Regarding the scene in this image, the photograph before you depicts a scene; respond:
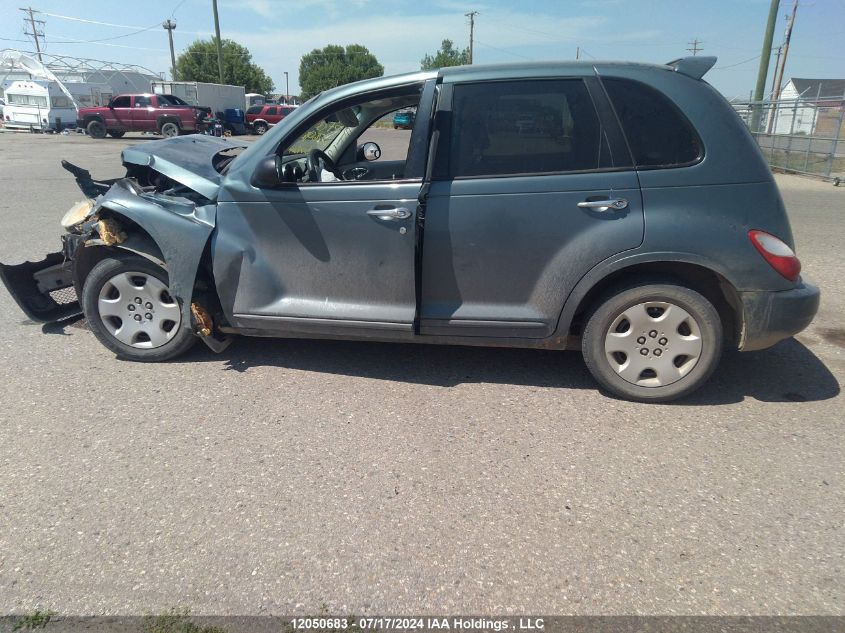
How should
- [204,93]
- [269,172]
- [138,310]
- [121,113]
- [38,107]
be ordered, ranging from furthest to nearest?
[204,93] < [38,107] < [121,113] < [138,310] < [269,172]

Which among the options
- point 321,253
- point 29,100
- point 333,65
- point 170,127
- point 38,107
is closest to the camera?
point 321,253

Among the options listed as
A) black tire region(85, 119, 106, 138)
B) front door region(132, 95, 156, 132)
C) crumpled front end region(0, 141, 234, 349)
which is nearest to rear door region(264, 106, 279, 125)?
front door region(132, 95, 156, 132)

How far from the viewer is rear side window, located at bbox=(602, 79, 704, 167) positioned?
3.37 metres

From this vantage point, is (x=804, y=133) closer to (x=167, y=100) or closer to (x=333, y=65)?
(x=167, y=100)

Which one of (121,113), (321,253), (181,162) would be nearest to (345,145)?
(181,162)

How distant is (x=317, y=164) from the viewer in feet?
14.3

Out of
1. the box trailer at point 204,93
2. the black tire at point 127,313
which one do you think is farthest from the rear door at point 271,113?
the black tire at point 127,313

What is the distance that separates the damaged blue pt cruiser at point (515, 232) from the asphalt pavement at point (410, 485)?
0.39 meters

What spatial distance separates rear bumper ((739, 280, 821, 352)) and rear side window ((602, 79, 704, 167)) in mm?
892

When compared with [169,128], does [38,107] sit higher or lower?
higher

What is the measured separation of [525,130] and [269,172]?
5.02 ft

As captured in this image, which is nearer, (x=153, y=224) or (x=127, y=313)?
(x=153, y=224)

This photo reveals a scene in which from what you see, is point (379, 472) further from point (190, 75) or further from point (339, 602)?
point (190, 75)

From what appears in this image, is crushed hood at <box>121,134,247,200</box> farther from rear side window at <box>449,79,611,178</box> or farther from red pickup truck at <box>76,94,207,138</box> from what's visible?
red pickup truck at <box>76,94,207,138</box>
